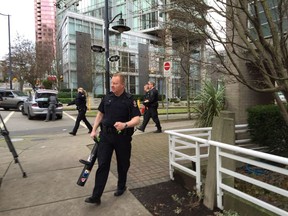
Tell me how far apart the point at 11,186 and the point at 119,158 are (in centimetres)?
215

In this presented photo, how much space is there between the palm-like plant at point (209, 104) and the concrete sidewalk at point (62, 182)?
1.69 meters

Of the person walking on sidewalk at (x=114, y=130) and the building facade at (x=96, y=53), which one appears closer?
the person walking on sidewalk at (x=114, y=130)

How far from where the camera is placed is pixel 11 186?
526 centimetres

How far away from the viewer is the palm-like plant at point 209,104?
30.8ft

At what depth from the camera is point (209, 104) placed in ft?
31.2

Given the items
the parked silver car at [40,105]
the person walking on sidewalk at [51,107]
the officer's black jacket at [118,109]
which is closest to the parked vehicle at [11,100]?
the parked silver car at [40,105]

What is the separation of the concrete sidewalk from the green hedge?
1.94 meters

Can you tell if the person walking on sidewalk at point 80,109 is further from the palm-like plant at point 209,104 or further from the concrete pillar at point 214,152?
the concrete pillar at point 214,152

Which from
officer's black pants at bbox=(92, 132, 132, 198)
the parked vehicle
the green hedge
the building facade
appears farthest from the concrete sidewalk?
the building facade

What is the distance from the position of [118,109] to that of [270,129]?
325cm

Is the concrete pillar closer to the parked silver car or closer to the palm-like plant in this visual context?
the palm-like plant

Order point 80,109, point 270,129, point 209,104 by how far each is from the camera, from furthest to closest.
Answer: point 80,109 < point 209,104 < point 270,129

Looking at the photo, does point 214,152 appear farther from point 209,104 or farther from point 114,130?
point 209,104

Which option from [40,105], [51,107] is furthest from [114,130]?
[40,105]
